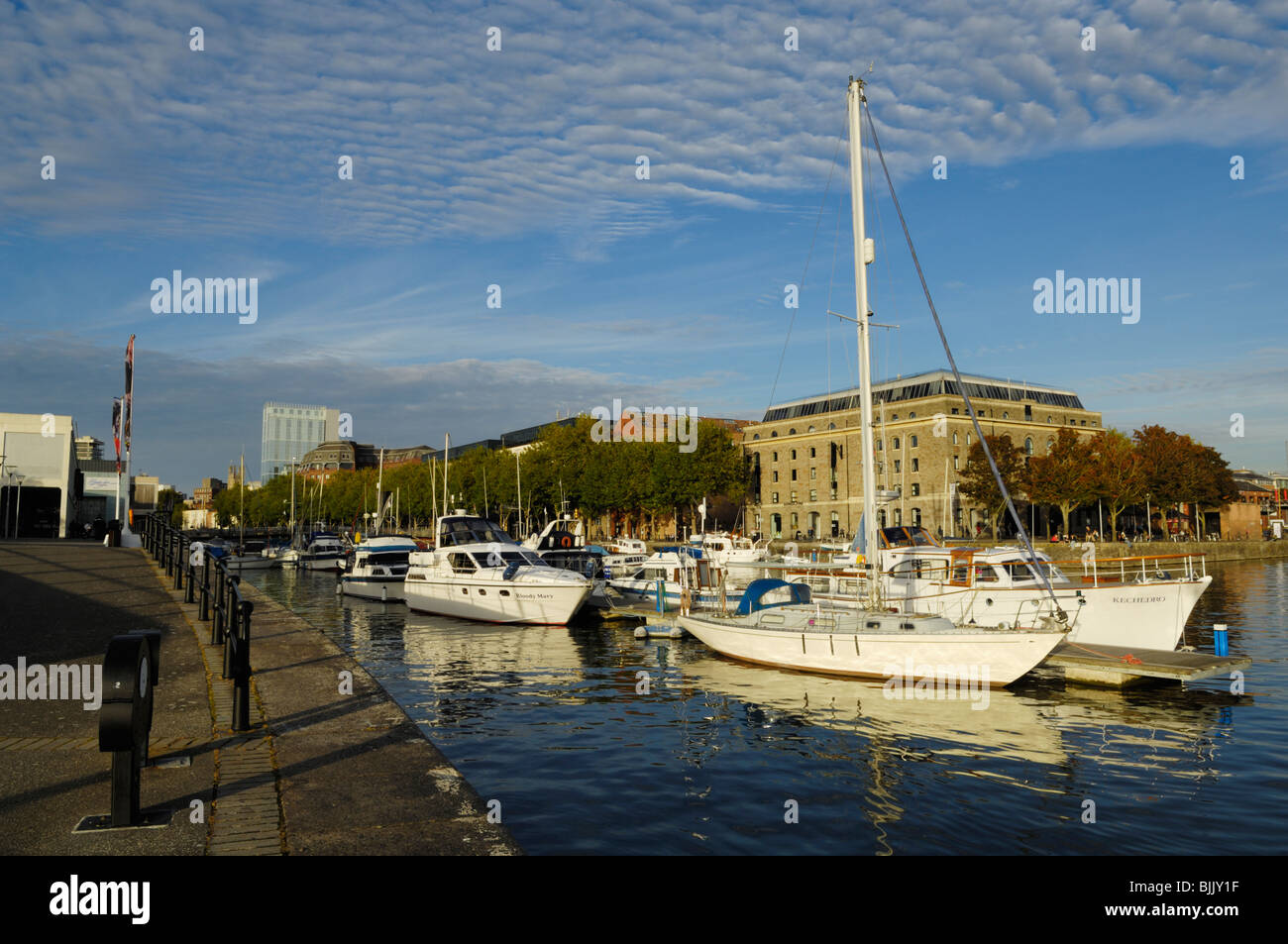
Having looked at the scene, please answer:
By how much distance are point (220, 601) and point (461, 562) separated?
2164cm

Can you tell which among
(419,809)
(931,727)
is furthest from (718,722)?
(419,809)

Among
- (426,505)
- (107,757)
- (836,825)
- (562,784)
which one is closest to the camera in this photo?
(107,757)

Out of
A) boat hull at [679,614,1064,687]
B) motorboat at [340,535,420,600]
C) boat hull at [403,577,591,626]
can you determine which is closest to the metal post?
boat hull at [679,614,1064,687]

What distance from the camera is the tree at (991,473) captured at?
8238 centimetres

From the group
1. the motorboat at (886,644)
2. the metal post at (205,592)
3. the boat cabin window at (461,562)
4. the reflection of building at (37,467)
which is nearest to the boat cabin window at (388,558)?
the boat cabin window at (461,562)

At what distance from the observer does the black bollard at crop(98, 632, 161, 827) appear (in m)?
6.02

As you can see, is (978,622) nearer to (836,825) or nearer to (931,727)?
(931,727)

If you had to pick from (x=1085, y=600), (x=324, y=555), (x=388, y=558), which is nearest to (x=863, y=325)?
(x=1085, y=600)

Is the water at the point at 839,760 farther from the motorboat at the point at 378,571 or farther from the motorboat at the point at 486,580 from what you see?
the motorboat at the point at 378,571

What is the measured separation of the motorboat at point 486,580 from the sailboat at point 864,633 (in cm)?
759

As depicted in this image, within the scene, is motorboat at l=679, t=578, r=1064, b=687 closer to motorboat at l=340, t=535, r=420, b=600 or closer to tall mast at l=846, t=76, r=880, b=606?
tall mast at l=846, t=76, r=880, b=606

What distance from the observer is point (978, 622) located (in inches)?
925
